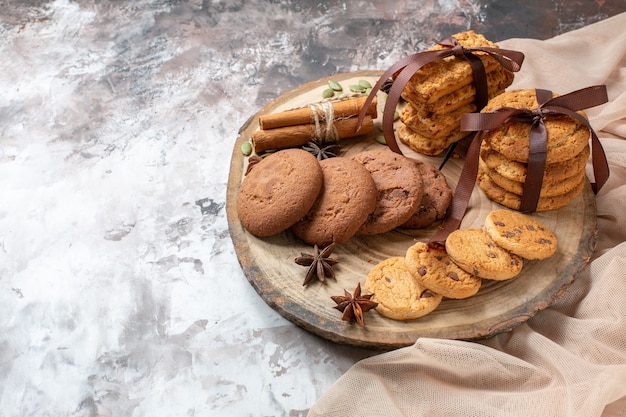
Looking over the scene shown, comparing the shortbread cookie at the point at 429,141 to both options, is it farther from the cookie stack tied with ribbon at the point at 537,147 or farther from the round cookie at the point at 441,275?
the round cookie at the point at 441,275

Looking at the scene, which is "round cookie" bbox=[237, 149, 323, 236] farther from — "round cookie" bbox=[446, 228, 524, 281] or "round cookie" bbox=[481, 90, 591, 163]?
"round cookie" bbox=[481, 90, 591, 163]

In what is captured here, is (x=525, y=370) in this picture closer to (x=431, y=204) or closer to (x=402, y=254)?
(x=402, y=254)

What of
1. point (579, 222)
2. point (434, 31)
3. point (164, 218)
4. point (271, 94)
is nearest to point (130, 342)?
point (164, 218)

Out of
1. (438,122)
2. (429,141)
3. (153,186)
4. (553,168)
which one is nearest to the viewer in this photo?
(553,168)

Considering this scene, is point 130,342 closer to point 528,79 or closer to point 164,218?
point 164,218

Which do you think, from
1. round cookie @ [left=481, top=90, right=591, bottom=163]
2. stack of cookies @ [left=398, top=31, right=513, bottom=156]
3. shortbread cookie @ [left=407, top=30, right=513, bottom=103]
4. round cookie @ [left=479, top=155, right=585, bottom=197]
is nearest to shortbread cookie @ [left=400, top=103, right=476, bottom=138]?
stack of cookies @ [left=398, top=31, right=513, bottom=156]

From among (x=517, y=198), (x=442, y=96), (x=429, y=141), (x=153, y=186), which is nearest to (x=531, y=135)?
(x=517, y=198)

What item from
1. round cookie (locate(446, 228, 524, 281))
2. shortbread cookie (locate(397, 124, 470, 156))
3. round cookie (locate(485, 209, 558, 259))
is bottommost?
round cookie (locate(446, 228, 524, 281))
